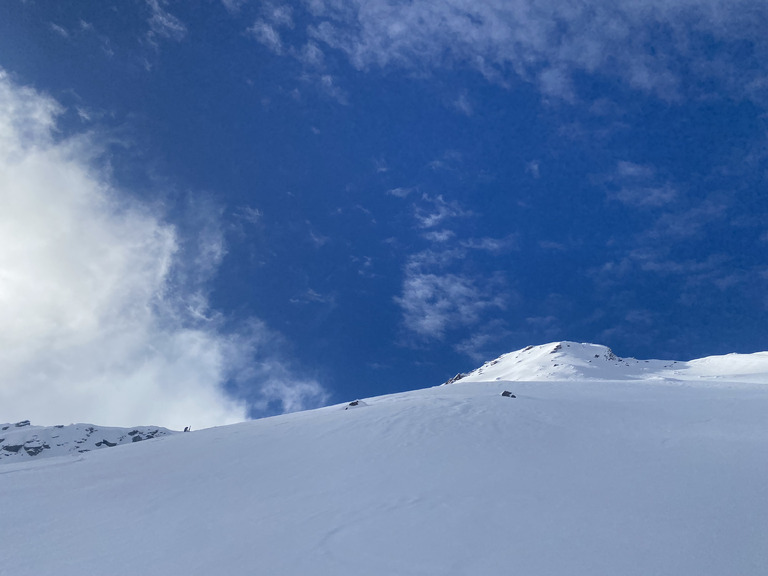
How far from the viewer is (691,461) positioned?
1338 centimetres

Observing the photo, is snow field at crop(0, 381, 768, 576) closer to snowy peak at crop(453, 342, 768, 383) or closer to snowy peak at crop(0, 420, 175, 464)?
snowy peak at crop(453, 342, 768, 383)

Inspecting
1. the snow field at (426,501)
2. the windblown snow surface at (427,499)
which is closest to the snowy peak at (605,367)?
the windblown snow surface at (427,499)

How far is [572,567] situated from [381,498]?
4.85 metres

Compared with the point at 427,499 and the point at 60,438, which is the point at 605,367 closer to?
the point at 427,499

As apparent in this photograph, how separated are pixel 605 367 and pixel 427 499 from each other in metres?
49.4


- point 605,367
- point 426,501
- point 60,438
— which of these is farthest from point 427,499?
point 60,438

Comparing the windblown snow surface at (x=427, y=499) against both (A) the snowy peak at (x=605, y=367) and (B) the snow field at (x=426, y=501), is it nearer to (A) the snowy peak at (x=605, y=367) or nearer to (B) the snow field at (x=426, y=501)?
(B) the snow field at (x=426, y=501)

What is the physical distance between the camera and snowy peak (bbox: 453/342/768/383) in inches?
1921

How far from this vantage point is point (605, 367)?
54469 mm

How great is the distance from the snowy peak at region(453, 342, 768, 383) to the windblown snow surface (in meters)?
28.3

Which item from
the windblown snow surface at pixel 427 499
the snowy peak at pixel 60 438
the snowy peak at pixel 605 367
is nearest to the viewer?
the windblown snow surface at pixel 427 499

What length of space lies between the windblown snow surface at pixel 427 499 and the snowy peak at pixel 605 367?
28341mm

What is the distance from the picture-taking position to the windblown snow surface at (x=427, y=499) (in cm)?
851

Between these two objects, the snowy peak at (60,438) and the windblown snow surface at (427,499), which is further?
the snowy peak at (60,438)
